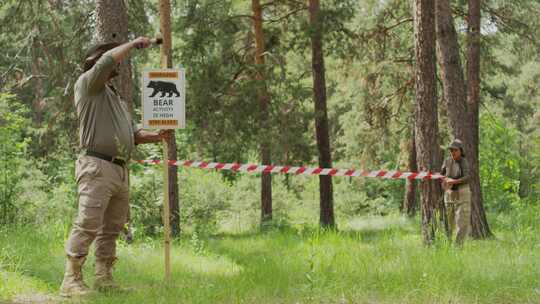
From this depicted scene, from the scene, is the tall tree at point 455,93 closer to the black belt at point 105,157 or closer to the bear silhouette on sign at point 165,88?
the bear silhouette on sign at point 165,88

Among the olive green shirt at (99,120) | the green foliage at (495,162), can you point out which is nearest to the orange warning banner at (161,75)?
the olive green shirt at (99,120)

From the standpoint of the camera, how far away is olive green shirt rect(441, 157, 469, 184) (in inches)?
398

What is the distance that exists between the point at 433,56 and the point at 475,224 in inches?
202

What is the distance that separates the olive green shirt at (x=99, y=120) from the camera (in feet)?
18.7

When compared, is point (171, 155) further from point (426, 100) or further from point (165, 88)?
point (165, 88)

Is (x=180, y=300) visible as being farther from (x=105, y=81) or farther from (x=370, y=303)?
(x=105, y=81)

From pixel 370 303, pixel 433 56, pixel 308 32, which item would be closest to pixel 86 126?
pixel 370 303

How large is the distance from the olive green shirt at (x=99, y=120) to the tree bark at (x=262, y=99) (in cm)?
1157

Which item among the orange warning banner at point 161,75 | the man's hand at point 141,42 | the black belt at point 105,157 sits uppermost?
the man's hand at point 141,42

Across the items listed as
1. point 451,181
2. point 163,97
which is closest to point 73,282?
point 163,97

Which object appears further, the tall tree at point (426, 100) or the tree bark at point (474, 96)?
the tree bark at point (474, 96)

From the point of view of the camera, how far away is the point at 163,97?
251 inches

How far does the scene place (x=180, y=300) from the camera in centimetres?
523

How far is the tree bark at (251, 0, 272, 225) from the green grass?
357 inches
